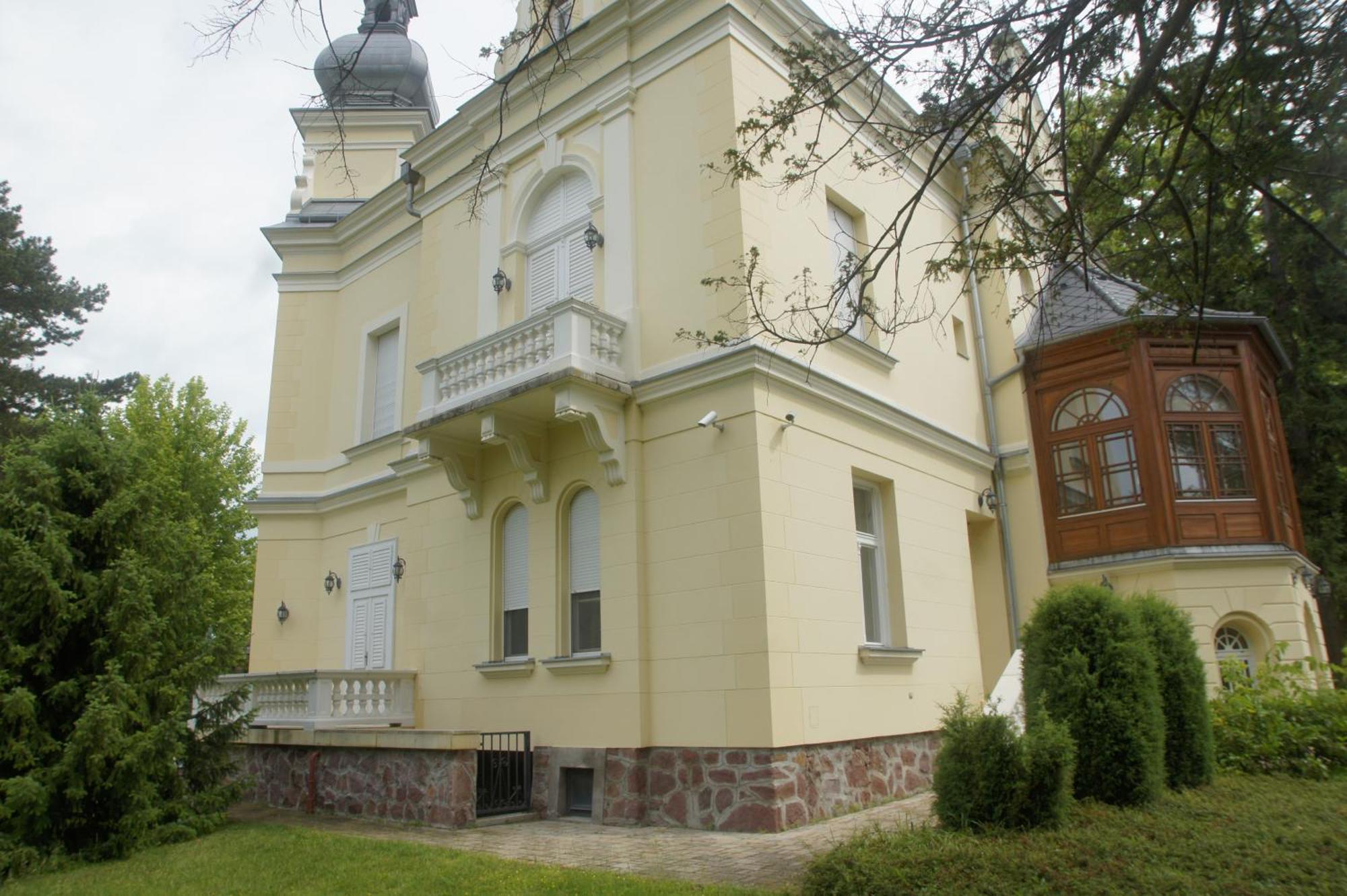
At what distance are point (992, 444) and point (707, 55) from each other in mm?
7982

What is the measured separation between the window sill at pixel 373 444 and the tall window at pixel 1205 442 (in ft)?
40.4

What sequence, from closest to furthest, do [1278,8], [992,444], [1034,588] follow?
[1278,8] < [1034,588] < [992,444]

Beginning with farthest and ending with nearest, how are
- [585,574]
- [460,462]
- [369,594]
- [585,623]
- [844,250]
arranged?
[369,594] < [844,250] < [460,462] < [585,574] < [585,623]

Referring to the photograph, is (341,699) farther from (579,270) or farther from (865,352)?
(865,352)

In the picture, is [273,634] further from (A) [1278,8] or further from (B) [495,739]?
(A) [1278,8]

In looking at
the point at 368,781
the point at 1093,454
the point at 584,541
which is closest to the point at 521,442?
the point at 584,541

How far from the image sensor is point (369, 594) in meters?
15.9

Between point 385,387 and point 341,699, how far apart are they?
615 centimetres

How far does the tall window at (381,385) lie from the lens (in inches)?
663

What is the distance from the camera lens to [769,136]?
11438 mm

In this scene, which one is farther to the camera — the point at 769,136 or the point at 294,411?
the point at 294,411

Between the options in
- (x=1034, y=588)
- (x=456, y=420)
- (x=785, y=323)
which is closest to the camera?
(x=785, y=323)

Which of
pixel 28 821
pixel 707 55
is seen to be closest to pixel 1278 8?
pixel 707 55

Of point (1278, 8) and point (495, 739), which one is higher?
point (1278, 8)
